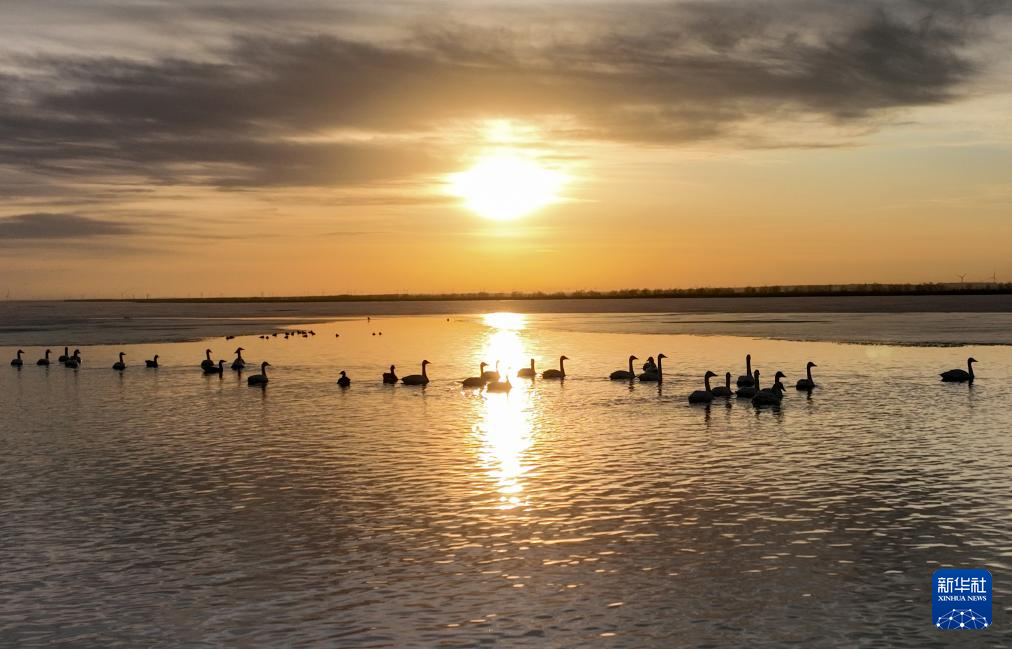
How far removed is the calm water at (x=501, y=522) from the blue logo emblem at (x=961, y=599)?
0.52ft

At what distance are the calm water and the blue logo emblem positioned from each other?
0.16m

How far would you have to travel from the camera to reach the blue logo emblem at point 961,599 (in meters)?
10.8

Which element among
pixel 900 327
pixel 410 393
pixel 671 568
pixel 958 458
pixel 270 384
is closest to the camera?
pixel 671 568

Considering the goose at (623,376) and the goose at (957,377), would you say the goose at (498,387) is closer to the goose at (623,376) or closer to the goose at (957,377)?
the goose at (623,376)

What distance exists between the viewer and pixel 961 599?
1150 centimetres

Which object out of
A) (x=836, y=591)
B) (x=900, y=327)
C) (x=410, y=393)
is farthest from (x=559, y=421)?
(x=900, y=327)

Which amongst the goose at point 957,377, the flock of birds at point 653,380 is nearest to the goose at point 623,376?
the flock of birds at point 653,380

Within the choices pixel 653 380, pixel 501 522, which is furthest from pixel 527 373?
pixel 501 522

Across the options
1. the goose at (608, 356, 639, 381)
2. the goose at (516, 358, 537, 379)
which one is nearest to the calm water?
the goose at (608, 356, 639, 381)

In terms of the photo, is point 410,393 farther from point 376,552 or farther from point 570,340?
point 570,340

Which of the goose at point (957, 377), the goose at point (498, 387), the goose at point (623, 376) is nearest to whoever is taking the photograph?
the goose at point (957, 377)

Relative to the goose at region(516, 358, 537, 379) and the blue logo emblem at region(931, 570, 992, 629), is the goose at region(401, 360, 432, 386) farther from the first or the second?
the blue logo emblem at region(931, 570, 992, 629)

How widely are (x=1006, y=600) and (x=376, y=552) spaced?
843 centimetres

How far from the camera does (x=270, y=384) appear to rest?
1559 inches
